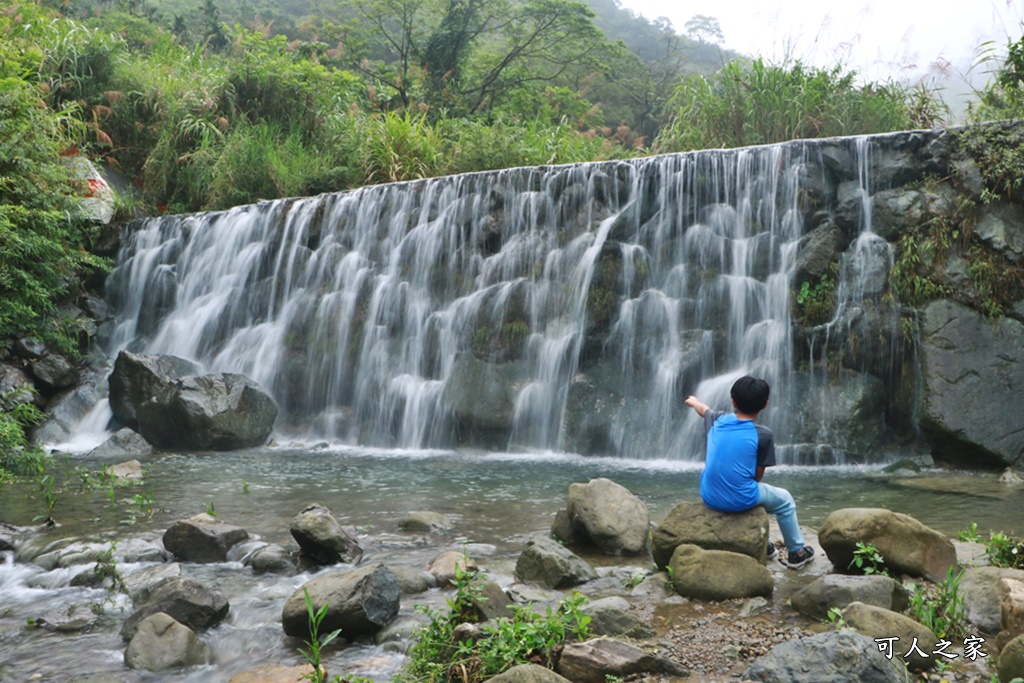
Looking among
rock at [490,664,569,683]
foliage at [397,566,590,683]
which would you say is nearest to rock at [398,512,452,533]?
foliage at [397,566,590,683]

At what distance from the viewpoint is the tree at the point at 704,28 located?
53344 mm

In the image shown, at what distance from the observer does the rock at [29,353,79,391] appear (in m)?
11.7

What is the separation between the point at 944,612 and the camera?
338cm

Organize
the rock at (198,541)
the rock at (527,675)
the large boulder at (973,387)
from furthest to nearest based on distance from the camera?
the large boulder at (973,387) < the rock at (198,541) < the rock at (527,675)

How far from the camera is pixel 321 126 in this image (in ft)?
58.3

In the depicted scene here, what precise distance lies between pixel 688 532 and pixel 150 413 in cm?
834

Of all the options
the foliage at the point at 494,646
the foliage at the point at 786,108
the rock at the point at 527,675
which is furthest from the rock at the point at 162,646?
the foliage at the point at 786,108

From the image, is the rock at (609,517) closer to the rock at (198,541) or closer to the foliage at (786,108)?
the rock at (198,541)

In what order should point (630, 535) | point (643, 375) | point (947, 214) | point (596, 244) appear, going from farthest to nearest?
1. point (596, 244)
2. point (643, 375)
3. point (947, 214)
4. point (630, 535)

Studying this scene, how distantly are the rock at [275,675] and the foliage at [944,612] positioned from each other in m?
2.55

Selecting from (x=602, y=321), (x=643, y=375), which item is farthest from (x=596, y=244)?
(x=643, y=375)

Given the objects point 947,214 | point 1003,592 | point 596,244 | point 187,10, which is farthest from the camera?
point 187,10

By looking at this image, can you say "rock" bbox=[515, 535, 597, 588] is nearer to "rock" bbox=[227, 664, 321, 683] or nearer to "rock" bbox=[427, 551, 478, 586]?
"rock" bbox=[427, 551, 478, 586]

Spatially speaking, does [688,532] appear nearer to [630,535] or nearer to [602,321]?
[630,535]
